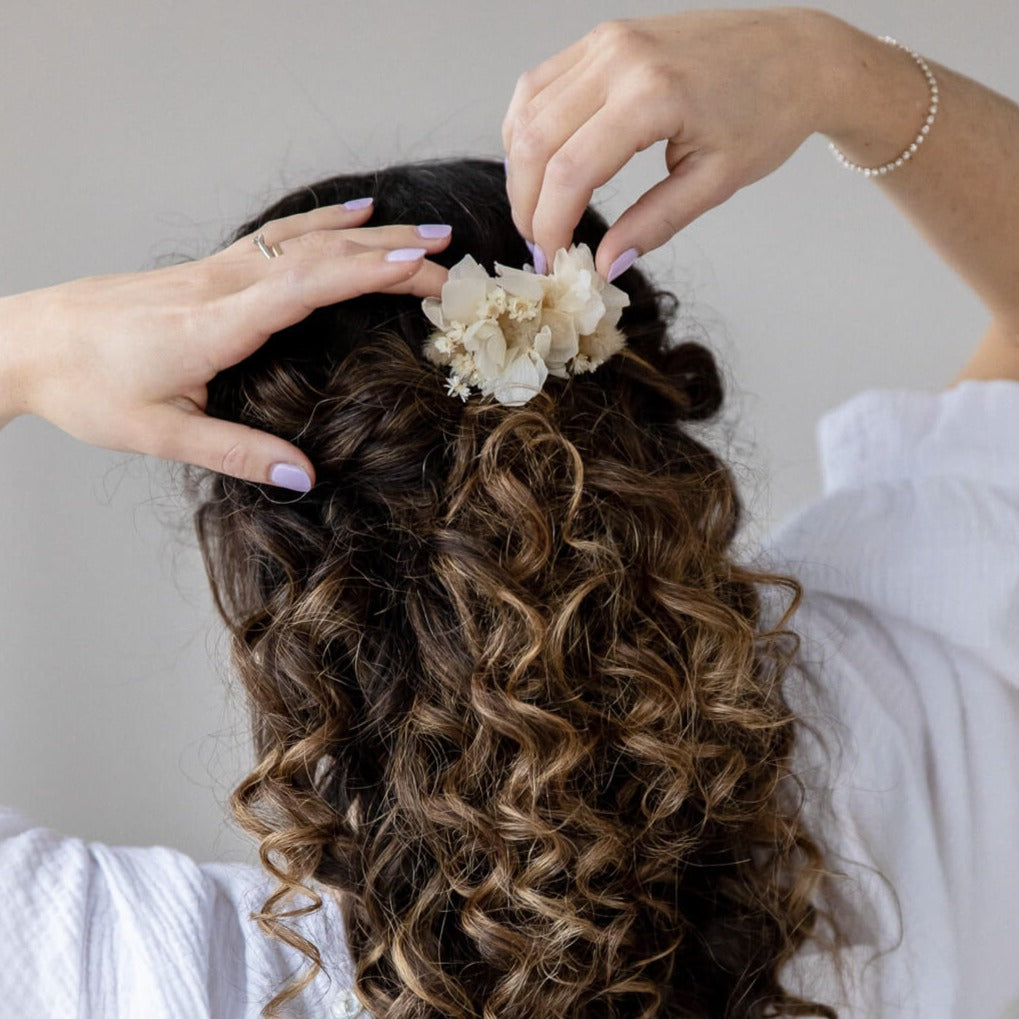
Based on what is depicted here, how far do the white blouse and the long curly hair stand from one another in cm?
8

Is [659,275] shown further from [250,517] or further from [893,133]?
[250,517]

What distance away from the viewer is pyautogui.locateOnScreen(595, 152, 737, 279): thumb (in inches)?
28.8

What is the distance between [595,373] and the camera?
0.78 metres

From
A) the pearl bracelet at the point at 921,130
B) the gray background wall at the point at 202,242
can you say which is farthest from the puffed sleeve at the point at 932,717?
the gray background wall at the point at 202,242

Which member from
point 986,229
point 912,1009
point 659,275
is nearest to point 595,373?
point 986,229

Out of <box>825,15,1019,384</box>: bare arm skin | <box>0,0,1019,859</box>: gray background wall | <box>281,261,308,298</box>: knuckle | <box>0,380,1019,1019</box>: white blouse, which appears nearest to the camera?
<box>281,261,308,298</box>: knuckle

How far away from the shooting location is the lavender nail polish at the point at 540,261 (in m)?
0.73

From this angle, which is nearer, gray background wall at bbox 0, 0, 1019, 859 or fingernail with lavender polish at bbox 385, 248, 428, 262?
fingernail with lavender polish at bbox 385, 248, 428, 262

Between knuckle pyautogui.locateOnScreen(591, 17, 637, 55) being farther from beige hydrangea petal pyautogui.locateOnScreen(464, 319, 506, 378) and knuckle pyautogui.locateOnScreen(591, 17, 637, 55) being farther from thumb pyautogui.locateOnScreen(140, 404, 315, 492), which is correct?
thumb pyautogui.locateOnScreen(140, 404, 315, 492)

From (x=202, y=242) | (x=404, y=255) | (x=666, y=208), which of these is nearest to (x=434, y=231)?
(x=404, y=255)

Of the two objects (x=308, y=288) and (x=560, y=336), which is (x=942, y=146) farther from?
(x=308, y=288)

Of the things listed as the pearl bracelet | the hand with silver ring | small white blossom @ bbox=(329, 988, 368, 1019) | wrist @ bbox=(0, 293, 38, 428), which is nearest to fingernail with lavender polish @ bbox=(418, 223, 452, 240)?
the hand with silver ring

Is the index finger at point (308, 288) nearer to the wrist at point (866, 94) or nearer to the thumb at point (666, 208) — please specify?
the thumb at point (666, 208)

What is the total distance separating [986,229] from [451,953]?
85 cm
